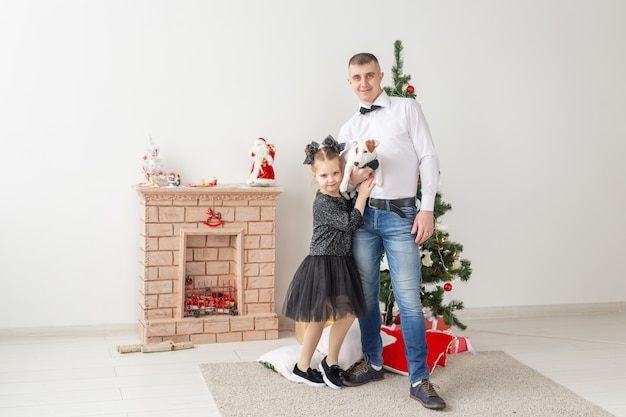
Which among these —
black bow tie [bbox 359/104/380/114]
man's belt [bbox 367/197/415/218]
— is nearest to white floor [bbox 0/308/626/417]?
man's belt [bbox 367/197/415/218]

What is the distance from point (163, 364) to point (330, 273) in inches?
40.9

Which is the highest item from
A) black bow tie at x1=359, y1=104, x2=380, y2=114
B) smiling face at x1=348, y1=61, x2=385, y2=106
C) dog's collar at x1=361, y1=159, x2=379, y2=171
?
smiling face at x1=348, y1=61, x2=385, y2=106

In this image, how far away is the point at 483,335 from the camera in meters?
4.71

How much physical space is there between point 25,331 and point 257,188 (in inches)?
58.6

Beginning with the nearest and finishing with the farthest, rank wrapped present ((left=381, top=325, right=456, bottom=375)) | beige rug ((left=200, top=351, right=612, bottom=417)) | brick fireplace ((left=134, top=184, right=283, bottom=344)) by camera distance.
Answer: beige rug ((left=200, top=351, right=612, bottom=417)) < wrapped present ((left=381, top=325, right=456, bottom=375)) < brick fireplace ((left=134, top=184, right=283, bottom=344))

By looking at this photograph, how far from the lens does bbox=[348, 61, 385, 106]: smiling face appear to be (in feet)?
11.2

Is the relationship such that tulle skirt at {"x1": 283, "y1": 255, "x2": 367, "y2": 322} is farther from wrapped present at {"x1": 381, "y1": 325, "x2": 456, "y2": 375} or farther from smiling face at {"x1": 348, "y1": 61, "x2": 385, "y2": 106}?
smiling face at {"x1": 348, "y1": 61, "x2": 385, "y2": 106}

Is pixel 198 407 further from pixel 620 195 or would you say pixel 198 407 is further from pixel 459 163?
pixel 620 195

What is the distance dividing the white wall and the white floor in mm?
187

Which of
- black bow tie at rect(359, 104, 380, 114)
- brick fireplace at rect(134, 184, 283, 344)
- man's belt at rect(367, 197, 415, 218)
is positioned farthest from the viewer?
brick fireplace at rect(134, 184, 283, 344)

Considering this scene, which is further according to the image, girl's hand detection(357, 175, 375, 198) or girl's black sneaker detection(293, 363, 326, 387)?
girl's black sneaker detection(293, 363, 326, 387)

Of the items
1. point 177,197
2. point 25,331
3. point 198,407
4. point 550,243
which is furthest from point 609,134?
point 25,331

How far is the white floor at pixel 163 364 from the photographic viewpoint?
132 inches

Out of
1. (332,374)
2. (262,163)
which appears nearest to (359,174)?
(332,374)
